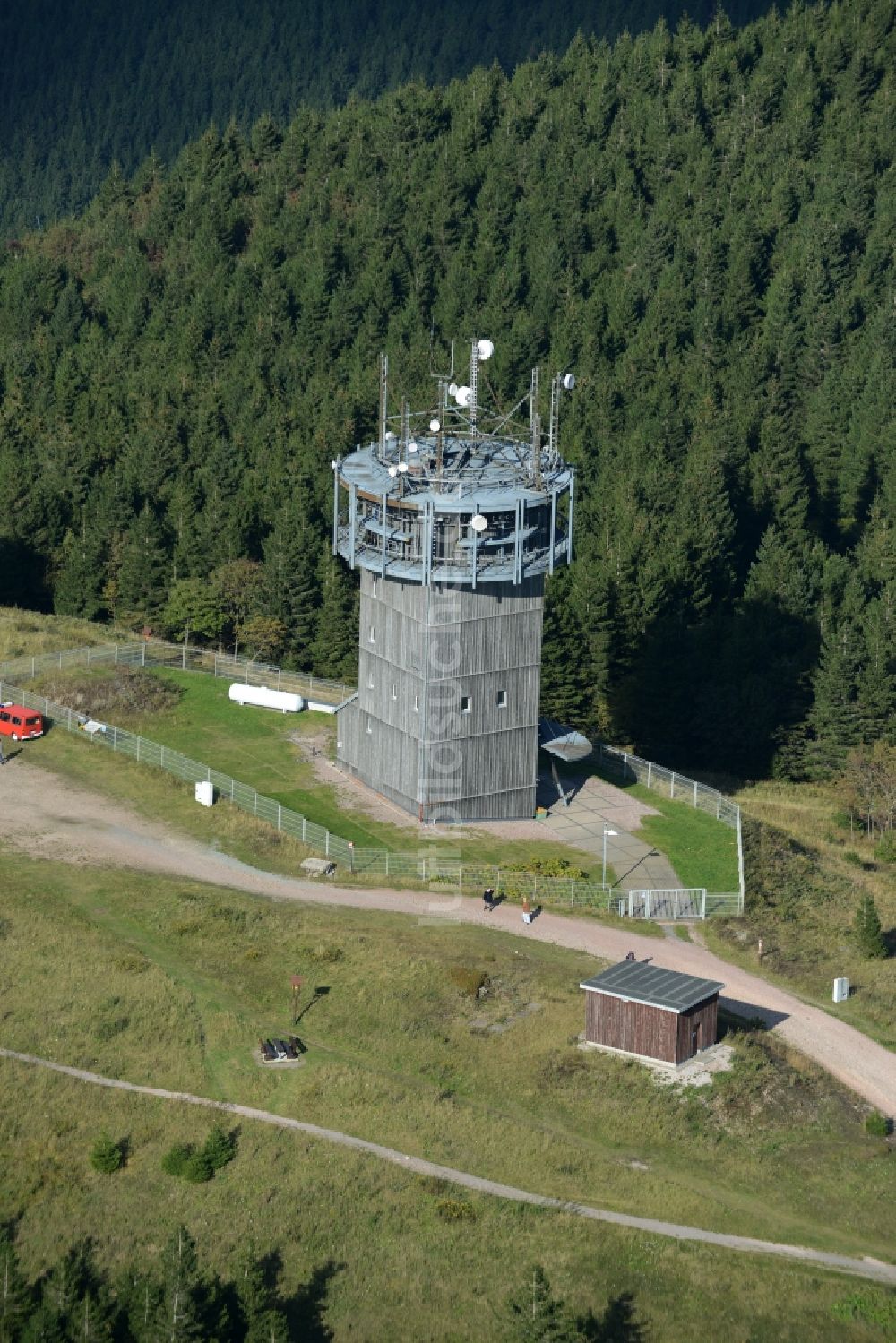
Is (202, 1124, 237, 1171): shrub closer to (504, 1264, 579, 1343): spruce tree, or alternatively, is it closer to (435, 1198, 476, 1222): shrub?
(435, 1198, 476, 1222): shrub

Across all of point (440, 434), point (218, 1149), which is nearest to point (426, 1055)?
point (218, 1149)

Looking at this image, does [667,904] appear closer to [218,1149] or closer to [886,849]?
[218,1149]

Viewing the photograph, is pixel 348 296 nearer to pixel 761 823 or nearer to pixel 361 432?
pixel 361 432

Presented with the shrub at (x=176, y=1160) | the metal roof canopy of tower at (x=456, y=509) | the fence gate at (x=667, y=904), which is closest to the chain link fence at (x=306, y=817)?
the fence gate at (x=667, y=904)

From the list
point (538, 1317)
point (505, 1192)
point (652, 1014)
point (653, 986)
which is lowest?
point (505, 1192)

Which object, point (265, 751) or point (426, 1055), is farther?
point (265, 751)

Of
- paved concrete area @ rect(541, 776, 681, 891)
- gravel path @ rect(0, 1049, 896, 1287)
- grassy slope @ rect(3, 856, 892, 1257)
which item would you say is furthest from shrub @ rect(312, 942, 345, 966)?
paved concrete area @ rect(541, 776, 681, 891)

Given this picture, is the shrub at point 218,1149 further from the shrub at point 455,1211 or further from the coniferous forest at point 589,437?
the coniferous forest at point 589,437
